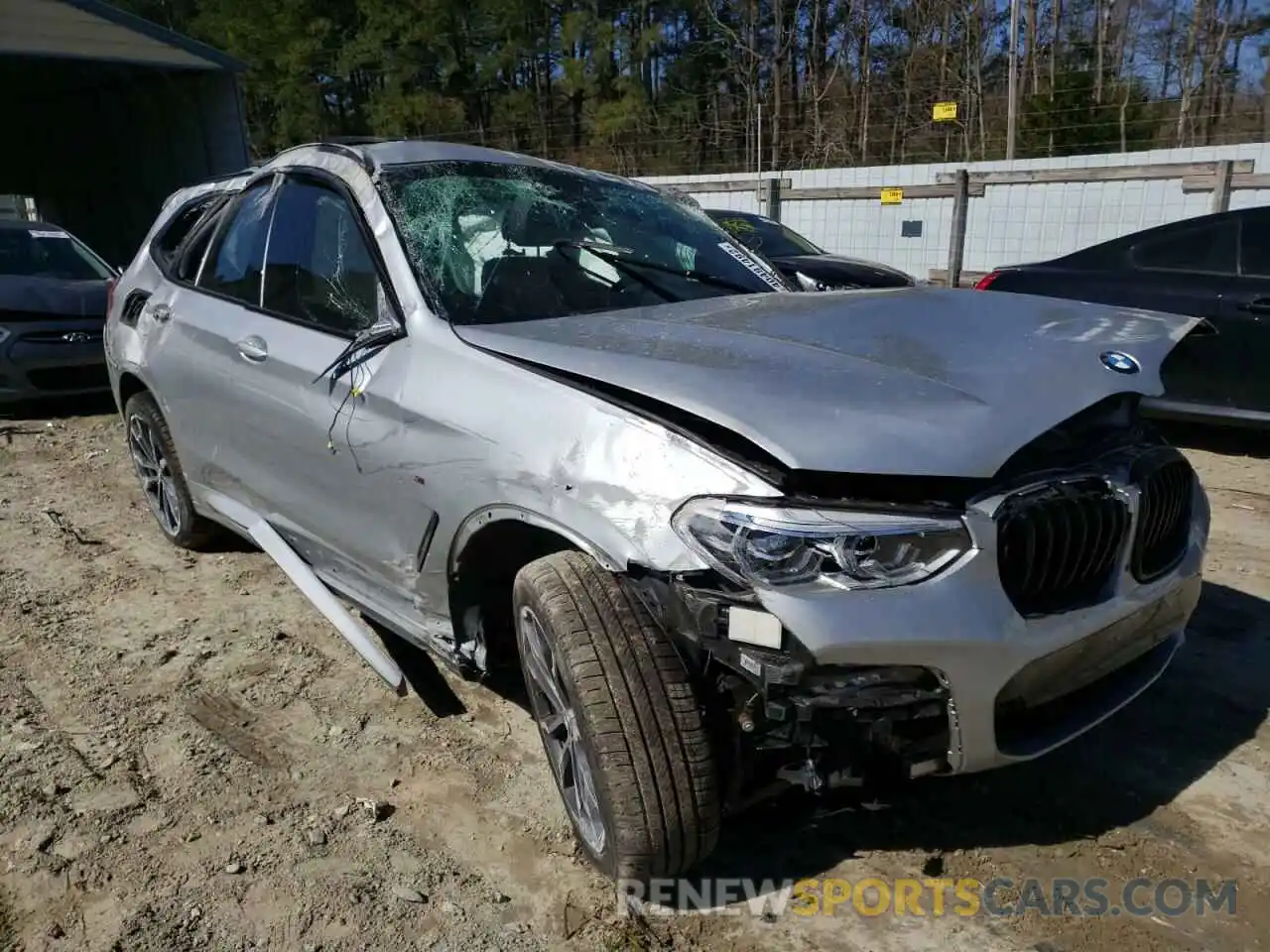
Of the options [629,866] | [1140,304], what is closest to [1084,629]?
[629,866]

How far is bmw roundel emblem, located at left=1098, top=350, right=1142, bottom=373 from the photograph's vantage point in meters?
2.43

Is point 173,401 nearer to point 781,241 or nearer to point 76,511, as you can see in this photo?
point 76,511

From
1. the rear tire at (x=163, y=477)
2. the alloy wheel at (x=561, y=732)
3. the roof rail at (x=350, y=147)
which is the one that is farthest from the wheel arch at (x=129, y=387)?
the alloy wheel at (x=561, y=732)

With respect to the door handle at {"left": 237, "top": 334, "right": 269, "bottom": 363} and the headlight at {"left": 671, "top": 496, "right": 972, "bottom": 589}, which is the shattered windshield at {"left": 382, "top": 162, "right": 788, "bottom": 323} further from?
the headlight at {"left": 671, "top": 496, "right": 972, "bottom": 589}

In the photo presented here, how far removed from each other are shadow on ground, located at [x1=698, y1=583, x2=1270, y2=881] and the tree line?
16.8 meters

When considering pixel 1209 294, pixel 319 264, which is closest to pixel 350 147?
pixel 319 264

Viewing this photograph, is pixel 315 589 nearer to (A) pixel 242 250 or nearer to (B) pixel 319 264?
(B) pixel 319 264

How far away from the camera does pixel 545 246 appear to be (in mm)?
3168

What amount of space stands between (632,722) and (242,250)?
264cm

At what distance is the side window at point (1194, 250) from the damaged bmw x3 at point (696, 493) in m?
3.74

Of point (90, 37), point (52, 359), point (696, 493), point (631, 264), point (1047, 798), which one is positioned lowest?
point (1047, 798)

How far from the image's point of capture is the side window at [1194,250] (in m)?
5.92

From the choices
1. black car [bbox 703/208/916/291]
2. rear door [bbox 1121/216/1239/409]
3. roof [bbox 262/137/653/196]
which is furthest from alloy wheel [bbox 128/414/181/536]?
rear door [bbox 1121/216/1239/409]

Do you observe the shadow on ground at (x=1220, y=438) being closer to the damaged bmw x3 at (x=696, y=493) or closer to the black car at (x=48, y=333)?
the damaged bmw x3 at (x=696, y=493)
